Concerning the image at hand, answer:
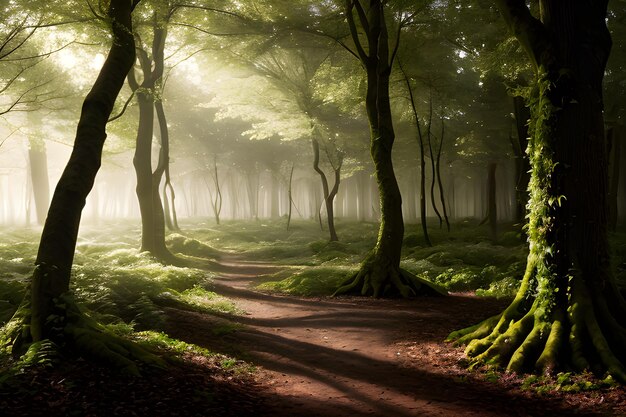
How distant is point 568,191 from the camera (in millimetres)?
6328

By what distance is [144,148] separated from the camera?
Answer: 1875 centimetres

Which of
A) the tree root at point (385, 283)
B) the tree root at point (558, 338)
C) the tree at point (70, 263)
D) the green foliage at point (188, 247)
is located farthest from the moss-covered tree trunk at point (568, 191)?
the green foliage at point (188, 247)

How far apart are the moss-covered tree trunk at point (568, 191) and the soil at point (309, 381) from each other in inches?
39.7

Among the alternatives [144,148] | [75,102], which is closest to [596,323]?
[144,148]

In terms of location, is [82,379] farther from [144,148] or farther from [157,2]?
[144,148]

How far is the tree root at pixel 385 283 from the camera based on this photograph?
12.5 metres

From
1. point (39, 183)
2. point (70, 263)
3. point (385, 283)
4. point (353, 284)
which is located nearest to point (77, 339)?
point (70, 263)

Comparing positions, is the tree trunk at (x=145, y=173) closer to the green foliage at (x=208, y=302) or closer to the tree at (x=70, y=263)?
→ the green foliage at (x=208, y=302)

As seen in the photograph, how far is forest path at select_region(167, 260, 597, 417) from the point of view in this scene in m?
→ 5.16

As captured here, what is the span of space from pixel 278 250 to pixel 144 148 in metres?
10.9

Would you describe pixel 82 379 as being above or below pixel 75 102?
below

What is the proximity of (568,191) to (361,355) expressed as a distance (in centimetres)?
399

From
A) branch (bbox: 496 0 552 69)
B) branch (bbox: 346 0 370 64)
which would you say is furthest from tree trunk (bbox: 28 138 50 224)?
branch (bbox: 496 0 552 69)

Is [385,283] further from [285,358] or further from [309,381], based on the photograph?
[309,381]
